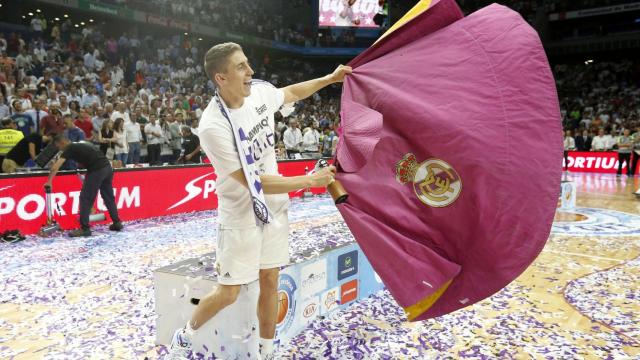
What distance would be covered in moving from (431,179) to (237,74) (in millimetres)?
1146

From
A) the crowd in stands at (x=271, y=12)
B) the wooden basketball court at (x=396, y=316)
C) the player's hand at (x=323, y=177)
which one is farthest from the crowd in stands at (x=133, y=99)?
the player's hand at (x=323, y=177)

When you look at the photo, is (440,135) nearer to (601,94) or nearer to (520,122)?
(520,122)

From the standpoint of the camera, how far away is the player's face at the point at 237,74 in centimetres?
240

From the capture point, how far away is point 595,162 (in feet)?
55.9

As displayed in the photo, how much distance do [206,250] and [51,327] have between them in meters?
2.43

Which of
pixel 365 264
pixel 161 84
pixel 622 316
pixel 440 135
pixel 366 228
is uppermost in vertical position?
pixel 161 84

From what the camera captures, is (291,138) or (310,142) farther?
(310,142)

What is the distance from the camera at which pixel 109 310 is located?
3.83m

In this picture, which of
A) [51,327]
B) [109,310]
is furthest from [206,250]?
[51,327]

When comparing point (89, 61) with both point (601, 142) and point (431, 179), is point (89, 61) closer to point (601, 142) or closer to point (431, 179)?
point (431, 179)

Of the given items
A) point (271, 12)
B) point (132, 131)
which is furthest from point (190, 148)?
point (271, 12)

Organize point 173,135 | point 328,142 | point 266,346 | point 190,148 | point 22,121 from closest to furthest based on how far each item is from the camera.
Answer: point 266,346
point 22,121
point 190,148
point 173,135
point 328,142

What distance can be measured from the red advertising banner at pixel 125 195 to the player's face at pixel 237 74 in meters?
5.24

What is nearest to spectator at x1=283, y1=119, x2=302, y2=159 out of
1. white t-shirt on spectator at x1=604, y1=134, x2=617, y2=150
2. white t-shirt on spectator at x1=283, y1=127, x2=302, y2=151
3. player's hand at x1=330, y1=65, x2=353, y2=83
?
white t-shirt on spectator at x1=283, y1=127, x2=302, y2=151
